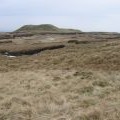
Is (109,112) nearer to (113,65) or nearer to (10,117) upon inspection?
(10,117)

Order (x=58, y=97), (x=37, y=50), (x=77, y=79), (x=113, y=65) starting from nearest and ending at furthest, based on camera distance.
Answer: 1. (x=58, y=97)
2. (x=77, y=79)
3. (x=113, y=65)
4. (x=37, y=50)

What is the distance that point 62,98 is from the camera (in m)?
15.6

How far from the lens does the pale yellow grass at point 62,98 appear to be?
40.3 feet

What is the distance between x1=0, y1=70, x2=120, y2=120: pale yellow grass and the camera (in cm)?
1229

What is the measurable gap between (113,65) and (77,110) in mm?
16913

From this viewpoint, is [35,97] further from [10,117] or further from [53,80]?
[53,80]

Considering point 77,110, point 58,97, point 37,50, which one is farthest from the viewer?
point 37,50

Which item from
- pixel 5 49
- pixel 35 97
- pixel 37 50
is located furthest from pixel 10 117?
pixel 5 49

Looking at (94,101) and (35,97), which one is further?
(35,97)

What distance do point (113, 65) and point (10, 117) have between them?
18.4 metres

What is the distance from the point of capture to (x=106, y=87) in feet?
61.0

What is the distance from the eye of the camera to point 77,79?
22.3 metres

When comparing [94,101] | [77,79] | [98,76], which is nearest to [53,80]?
[77,79]

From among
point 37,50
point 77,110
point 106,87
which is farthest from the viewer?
point 37,50
